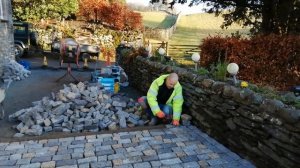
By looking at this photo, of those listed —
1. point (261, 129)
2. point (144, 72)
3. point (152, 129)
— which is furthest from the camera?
point (144, 72)

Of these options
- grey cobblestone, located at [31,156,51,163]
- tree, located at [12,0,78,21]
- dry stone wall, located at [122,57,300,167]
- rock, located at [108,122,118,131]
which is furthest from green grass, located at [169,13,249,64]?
grey cobblestone, located at [31,156,51,163]

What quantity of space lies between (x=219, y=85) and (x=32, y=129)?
3319mm

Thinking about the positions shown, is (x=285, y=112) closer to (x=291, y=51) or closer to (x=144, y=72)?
(x=291, y=51)

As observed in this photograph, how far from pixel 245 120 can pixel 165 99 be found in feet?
6.62

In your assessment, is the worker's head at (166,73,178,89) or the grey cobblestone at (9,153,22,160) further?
the worker's head at (166,73,178,89)

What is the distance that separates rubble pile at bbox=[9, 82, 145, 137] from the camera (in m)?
5.30

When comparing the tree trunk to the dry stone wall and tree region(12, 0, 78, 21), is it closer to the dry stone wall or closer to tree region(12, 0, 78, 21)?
the dry stone wall

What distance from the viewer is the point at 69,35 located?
20312mm

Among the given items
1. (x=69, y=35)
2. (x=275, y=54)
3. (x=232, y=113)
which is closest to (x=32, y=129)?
(x=232, y=113)

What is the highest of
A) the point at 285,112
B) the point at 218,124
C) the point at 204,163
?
the point at 285,112

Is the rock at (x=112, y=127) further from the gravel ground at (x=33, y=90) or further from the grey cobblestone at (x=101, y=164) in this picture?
the gravel ground at (x=33, y=90)

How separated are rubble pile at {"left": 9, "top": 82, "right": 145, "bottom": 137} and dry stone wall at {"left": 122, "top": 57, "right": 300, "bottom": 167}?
127 cm

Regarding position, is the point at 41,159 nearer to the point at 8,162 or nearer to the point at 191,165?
the point at 8,162

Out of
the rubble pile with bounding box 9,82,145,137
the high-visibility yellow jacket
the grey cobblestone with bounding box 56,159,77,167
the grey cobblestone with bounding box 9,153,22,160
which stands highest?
the high-visibility yellow jacket
